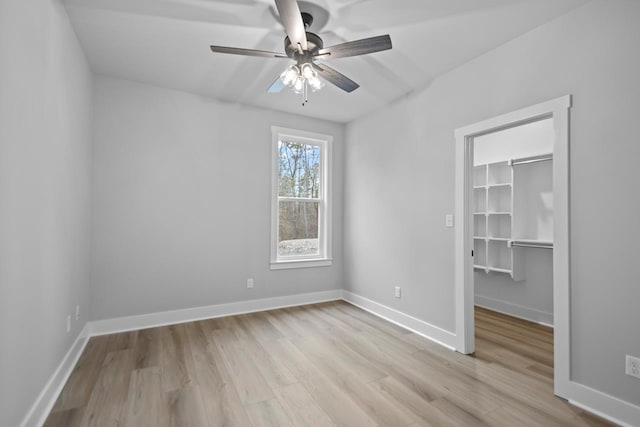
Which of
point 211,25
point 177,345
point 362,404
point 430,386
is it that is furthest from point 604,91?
point 177,345

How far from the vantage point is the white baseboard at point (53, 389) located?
5.54ft

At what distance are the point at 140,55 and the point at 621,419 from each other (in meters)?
4.44

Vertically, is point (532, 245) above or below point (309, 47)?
below

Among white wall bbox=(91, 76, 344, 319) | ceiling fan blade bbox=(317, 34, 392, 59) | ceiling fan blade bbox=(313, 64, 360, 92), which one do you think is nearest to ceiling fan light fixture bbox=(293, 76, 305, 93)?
ceiling fan blade bbox=(313, 64, 360, 92)

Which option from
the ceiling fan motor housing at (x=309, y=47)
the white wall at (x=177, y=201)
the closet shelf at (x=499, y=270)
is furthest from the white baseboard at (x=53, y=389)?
the closet shelf at (x=499, y=270)

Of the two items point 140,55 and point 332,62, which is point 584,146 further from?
point 140,55

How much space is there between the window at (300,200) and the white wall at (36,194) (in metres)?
2.13

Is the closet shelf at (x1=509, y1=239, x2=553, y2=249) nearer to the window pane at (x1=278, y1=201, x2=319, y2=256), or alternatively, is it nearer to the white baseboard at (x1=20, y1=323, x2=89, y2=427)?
the window pane at (x1=278, y1=201, x2=319, y2=256)

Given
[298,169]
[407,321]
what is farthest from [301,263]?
[407,321]

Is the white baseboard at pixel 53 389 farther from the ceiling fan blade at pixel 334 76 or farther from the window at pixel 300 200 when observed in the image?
the ceiling fan blade at pixel 334 76

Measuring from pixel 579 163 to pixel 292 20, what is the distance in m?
2.08

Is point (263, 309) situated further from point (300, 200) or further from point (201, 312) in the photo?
point (300, 200)

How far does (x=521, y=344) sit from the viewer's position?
297 centimetres

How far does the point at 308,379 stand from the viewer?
2.31 meters
